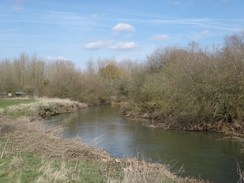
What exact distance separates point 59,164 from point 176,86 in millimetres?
15348

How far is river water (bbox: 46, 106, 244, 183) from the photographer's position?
1162cm

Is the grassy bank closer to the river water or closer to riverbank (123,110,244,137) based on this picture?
the river water

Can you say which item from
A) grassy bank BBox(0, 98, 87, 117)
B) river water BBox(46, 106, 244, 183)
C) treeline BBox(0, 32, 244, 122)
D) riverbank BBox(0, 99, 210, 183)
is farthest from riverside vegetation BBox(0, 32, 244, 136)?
riverbank BBox(0, 99, 210, 183)

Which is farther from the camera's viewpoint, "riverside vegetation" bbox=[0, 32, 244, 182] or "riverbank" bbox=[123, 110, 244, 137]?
"riverbank" bbox=[123, 110, 244, 137]

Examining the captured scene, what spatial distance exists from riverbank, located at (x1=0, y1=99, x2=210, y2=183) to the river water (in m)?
1.42

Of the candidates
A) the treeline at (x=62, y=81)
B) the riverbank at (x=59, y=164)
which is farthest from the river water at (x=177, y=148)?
the treeline at (x=62, y=81)

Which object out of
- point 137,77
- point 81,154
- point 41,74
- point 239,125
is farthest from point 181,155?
point 41,74

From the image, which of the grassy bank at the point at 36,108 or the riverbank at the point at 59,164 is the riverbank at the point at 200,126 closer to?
the riverbank at the point at 59,164

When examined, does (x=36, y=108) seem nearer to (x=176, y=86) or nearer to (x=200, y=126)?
(x=176, y=86)

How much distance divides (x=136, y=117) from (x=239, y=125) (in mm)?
12441

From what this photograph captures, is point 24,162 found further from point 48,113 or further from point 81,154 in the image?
point 48,113

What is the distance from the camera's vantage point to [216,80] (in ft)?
63.3

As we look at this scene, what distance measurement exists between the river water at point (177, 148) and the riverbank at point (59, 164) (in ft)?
4.67

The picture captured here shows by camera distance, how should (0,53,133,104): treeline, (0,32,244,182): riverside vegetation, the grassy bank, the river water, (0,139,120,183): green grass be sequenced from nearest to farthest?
1. (0,139,120,183): green grass
2. (0,32,244,182): riverside vegetation
3. the river water
4. the grassy bank
5. (0,53,133,104): treeline
